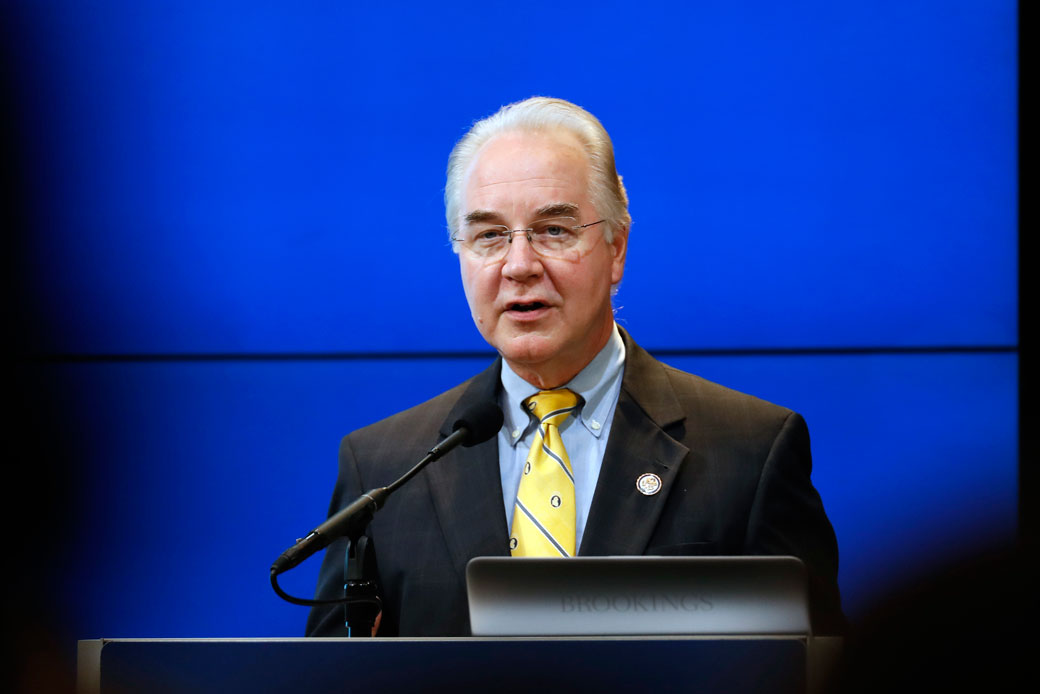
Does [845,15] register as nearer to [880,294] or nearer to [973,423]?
[880,294]

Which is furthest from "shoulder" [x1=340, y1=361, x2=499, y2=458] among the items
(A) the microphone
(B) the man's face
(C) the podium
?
(C) the podium

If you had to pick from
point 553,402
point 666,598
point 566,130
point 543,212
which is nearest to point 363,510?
point 666,598

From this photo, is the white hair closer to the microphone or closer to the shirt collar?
the shirt collar

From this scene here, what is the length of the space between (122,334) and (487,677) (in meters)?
2.51

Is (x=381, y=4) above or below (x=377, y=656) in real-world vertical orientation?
above

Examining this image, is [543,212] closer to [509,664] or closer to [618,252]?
[618,252]

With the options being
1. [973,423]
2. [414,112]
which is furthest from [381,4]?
[973,423]

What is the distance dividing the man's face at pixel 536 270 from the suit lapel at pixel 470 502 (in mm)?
199

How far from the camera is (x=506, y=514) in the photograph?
2.04 metres

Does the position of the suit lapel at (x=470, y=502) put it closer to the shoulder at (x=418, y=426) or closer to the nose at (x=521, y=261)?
the shoulder at (x=418, y=426)

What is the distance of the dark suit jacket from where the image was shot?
1.98m

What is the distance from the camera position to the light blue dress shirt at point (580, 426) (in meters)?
2.07

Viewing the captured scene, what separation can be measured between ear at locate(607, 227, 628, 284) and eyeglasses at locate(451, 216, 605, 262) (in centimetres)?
12

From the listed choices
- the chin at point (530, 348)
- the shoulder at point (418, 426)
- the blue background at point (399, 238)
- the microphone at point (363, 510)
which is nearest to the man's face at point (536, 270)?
the chin at point (530, 348)
